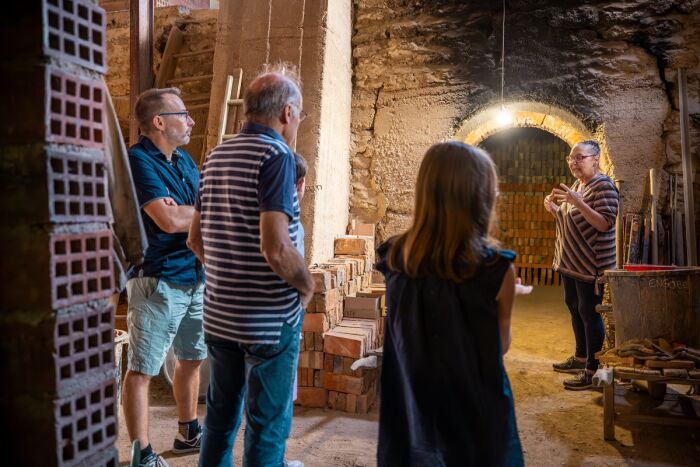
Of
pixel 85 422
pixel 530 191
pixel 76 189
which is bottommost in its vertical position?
pixel 85 422

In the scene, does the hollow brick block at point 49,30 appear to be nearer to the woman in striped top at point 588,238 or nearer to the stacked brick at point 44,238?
the stacked brick at point 44,238

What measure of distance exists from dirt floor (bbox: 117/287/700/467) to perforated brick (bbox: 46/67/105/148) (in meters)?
2.05

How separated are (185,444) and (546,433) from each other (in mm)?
2198

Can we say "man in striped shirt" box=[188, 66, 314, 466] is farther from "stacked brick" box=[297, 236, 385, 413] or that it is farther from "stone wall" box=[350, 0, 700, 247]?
"stone wall" box=[350, 0, 700, 247]

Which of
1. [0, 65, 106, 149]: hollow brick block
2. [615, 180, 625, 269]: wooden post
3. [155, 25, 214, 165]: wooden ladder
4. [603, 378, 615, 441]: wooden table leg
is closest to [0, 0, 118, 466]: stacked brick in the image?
[0, 65, 106, 149]: hollow brick block

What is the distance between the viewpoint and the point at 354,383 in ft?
12.7

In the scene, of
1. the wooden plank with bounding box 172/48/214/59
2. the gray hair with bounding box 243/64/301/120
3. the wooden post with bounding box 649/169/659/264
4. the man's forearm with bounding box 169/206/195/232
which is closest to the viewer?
the gray hair with bounding box 243/64/301/120

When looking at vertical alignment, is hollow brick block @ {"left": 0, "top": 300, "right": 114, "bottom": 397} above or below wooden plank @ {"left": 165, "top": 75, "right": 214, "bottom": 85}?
below

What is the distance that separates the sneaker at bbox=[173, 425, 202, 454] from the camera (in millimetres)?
3029

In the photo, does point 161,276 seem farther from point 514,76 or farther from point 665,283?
A: point 514,76

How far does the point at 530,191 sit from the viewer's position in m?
9.77

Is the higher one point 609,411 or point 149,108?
Answer: point 149,108

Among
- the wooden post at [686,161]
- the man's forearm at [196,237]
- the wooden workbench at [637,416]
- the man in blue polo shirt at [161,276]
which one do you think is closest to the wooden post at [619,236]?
the wooden post at [686,161]

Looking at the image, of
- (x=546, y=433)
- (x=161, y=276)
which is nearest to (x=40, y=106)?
(x=161, y=276)
